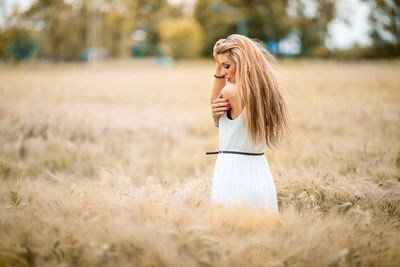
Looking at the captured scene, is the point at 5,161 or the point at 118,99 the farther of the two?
the point at 118,99

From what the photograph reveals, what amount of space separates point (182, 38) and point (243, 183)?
2304 inches

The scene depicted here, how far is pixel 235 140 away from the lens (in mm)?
3445

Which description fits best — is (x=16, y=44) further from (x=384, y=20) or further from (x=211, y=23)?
(x=384, y=20)

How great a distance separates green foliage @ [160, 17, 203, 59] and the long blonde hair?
57.4m

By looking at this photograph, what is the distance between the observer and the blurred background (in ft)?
171

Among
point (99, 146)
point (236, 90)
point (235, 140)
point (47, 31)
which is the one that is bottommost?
point (99, 146)

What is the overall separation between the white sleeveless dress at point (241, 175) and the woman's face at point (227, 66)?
1.01 feet

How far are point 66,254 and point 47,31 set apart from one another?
61053mm

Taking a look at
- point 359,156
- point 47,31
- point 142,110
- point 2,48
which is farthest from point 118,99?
point 47,31

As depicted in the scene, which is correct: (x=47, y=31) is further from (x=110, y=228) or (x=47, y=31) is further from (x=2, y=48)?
(x=110, y=228)

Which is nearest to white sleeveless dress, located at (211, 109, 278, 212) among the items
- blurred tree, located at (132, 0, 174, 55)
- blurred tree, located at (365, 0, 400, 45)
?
blurred tree, located at (365, 0, 400, 45)

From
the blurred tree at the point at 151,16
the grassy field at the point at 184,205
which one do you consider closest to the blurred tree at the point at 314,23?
the blurred tree at the point at 151,16

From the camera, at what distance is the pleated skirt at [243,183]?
3.40m

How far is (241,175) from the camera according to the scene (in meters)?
3.40
